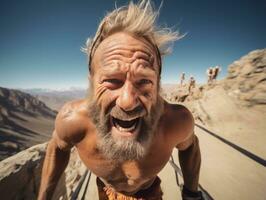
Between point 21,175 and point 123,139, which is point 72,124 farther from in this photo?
point 21,175

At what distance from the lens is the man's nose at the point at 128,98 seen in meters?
1.26

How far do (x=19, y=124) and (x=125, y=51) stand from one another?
51018 millimetres

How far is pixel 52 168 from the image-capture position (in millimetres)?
1695

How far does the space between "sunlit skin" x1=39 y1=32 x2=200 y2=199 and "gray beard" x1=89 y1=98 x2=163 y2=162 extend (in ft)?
0.15

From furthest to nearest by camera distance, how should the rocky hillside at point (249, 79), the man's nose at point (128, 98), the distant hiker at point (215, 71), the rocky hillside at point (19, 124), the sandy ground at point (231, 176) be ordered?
the rocky hillside at point (19, 124), the distant hiker at point (215, 71), the rocky hillside at point (249, 79), the sandy ground at point (231, 176), the man's nose at point (128, 98)

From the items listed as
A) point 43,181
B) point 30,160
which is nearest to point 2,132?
point 30,160

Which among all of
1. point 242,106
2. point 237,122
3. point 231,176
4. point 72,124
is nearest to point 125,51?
point 72,124

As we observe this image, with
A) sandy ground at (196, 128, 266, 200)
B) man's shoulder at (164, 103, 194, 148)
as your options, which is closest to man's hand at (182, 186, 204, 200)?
man's shoulder at (164, 103, 194, 148)

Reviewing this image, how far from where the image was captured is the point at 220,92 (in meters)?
8.86

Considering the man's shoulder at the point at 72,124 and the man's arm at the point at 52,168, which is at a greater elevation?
the man's shoulder at the point at 72,124

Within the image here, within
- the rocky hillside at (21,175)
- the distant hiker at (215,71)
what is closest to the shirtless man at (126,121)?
the rocky hillside at (21,175)

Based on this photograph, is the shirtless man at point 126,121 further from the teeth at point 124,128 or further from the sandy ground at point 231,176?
the sandy ground at point 231,176

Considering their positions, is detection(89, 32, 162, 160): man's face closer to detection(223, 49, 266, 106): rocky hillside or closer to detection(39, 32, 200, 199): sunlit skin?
detection(39, 32, 200, 199): sunlit skin

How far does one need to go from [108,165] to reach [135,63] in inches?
39.8
